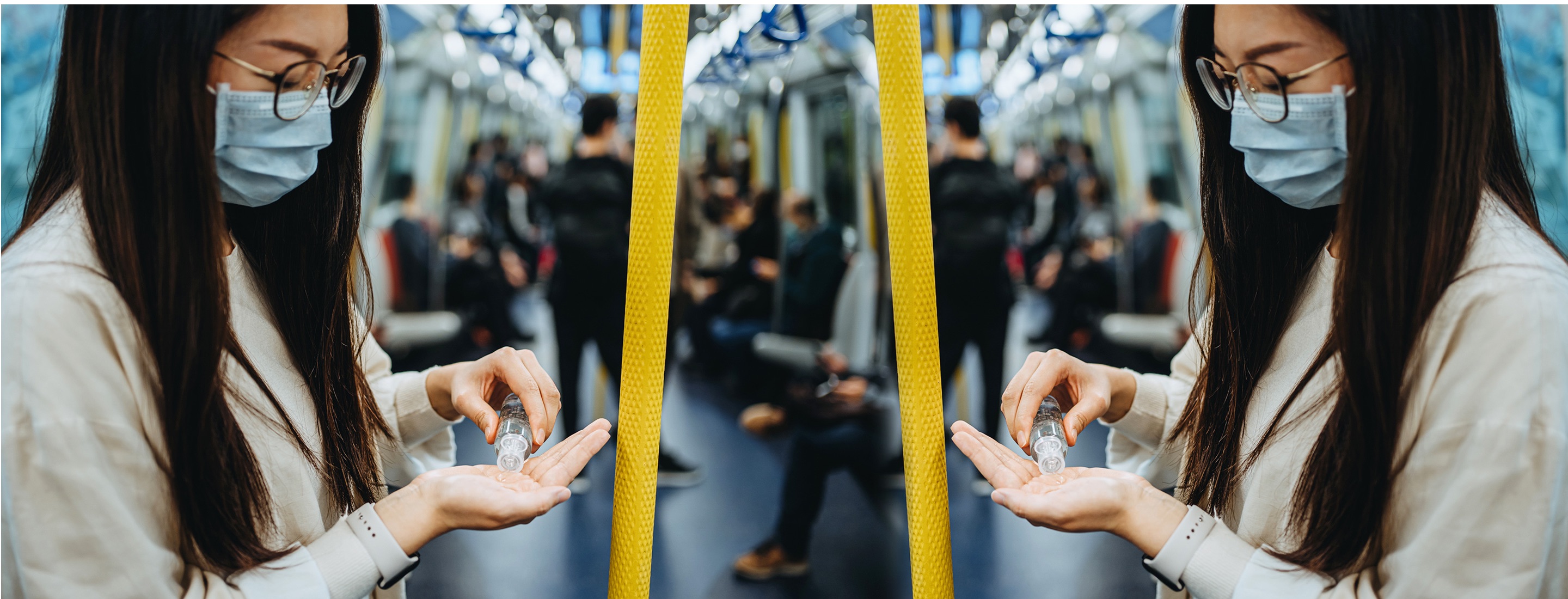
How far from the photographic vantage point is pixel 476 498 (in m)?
0.99

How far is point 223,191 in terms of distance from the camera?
1000mm

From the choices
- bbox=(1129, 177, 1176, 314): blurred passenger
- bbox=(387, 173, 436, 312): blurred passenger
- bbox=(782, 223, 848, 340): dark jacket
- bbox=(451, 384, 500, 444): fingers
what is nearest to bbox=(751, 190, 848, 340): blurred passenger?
bbox=(782, 223, 848, 340): dark jacket

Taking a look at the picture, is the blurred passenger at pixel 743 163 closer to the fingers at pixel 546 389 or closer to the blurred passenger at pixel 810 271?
the blurred passenger at pixel 810 271

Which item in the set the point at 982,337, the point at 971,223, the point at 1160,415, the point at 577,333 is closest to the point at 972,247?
the point at 971,223

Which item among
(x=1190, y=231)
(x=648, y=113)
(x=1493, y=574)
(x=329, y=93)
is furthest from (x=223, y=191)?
(x=1190, y=231)

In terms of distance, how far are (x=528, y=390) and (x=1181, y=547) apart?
0.86 metres

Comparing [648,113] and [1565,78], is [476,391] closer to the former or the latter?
[648,113]

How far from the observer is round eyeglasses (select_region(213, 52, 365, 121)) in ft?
3.13

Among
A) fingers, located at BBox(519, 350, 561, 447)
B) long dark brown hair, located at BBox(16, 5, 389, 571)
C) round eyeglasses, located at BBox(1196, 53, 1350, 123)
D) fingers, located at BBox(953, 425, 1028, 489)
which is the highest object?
round eyeglasses, located at BBox(1196, 53, 1350, 123)

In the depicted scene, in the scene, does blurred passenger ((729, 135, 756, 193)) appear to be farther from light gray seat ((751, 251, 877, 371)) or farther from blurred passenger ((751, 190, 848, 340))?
light gray seat ((751, 251, 877, 371))

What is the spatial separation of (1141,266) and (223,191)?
5.56 meters

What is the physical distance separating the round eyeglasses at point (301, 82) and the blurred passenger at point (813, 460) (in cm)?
215

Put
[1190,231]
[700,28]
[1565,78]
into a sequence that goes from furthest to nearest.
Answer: [1190,231], [700,28], [1565,78]

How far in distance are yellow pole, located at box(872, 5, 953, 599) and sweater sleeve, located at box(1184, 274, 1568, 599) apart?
0.51m
